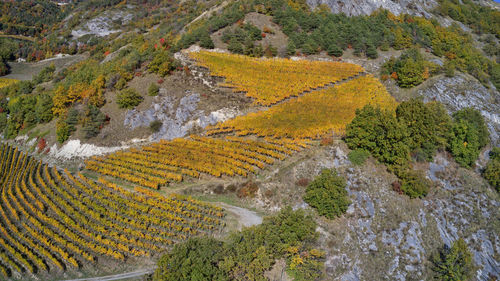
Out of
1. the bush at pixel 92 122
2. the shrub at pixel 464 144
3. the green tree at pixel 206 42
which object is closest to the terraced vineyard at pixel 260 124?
the green tree at pixel 206 42

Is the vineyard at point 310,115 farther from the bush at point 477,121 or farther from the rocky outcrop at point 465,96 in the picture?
the bush at point 477,121

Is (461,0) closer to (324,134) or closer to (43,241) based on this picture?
(324,134)

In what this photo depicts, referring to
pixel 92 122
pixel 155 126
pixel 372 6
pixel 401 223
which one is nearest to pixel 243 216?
pixel 401 223

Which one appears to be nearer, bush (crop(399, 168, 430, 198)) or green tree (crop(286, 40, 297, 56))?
bush (crop(399, 168, 430, 198))

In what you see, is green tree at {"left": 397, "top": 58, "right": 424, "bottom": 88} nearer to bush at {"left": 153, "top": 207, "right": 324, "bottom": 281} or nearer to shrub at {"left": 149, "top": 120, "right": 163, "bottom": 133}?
bush at {"left": 153, "top": 207, "right": 324, "bottom": 281}

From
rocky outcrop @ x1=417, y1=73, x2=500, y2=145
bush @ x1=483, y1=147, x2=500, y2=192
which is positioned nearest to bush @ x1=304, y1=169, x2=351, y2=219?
bush @ x1=483, y1=147, x2=500, y2=192

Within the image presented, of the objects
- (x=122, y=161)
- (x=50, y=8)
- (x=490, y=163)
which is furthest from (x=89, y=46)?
(x=490, y=163)

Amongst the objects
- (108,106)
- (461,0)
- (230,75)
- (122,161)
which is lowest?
(122,161)

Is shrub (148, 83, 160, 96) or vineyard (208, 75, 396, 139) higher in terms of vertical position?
shrub (148, 83, 160, 96)
